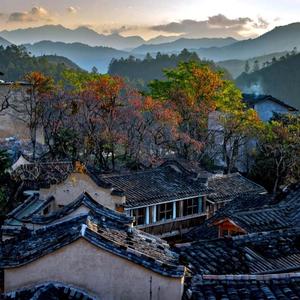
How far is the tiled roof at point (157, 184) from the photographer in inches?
984

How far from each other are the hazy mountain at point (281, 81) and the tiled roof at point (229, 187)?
5832 cm

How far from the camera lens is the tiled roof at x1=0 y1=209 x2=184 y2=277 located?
32.8ft

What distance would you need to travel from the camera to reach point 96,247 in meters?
10.1

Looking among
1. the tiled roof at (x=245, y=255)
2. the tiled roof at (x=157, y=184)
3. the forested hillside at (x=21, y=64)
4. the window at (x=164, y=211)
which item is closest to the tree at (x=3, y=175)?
the tiled roof at (x=157, y=184)

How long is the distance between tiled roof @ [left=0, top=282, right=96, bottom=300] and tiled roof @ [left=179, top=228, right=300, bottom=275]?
8.52ft

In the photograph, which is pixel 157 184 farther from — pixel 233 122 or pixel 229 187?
pixel 233 122

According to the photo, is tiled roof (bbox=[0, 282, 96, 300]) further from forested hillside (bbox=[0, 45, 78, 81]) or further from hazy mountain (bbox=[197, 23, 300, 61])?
hazy mountain (bbox=[197, 23, 300, 61])

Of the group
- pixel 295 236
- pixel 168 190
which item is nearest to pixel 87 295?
pixel 295 236

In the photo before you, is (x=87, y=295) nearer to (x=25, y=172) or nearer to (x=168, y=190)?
(x=168, y=190)

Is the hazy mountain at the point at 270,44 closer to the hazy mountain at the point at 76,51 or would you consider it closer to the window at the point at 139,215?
the hazy mountain at the point at 76,51

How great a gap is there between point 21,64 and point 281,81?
4114cm

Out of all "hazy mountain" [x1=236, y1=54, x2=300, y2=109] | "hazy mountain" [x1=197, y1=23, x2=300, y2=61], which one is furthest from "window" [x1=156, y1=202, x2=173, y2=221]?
"hazy mountain" [x1=197, y1=23, x2=300, y2=61]

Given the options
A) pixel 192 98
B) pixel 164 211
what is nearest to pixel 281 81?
pixel 192 98

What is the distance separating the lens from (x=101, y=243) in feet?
33.0
